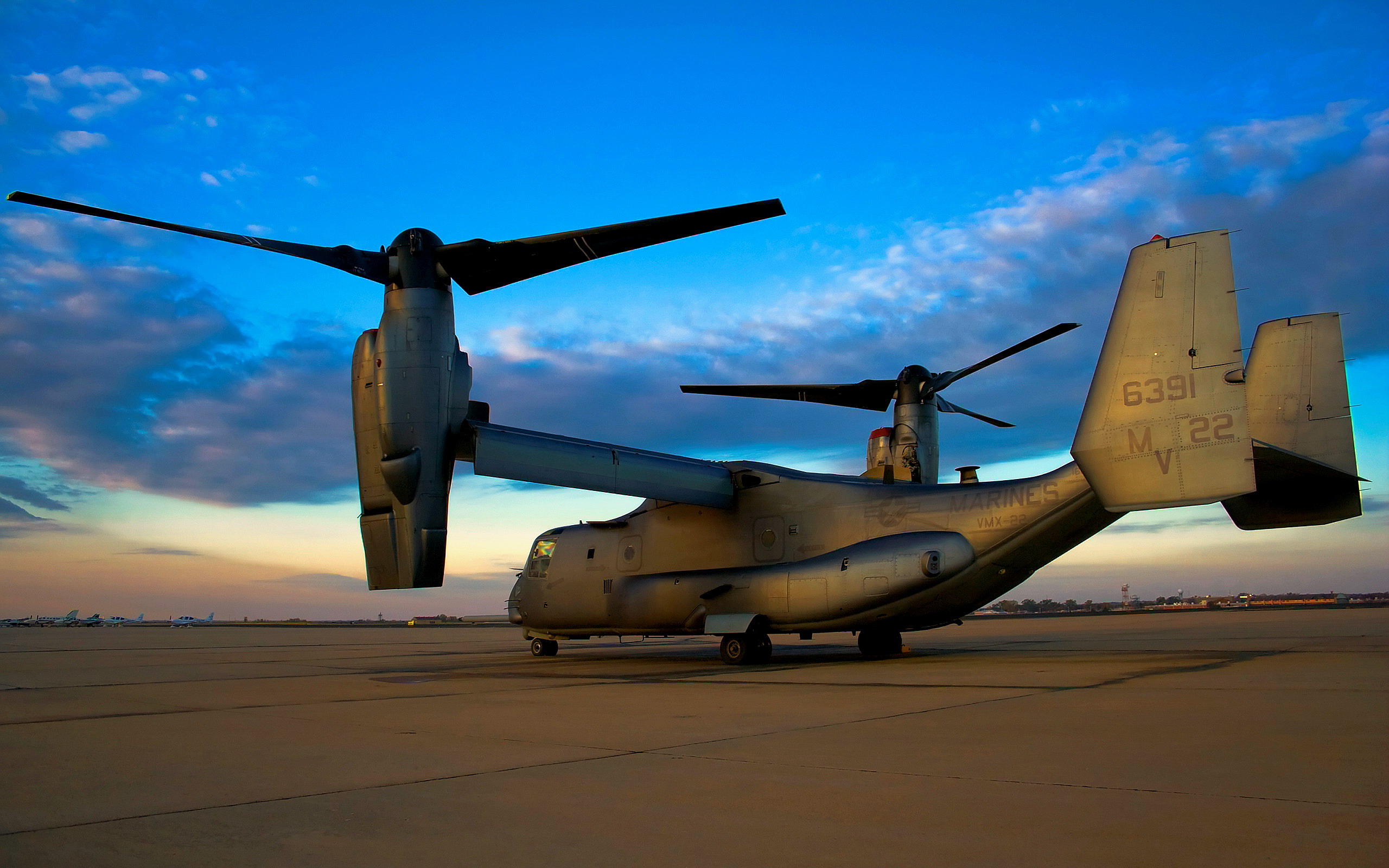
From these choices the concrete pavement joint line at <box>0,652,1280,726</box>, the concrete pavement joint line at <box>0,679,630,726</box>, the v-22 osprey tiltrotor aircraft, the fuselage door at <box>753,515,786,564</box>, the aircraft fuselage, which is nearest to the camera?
the concrete pavement joint line at <box>0,679,630,726</box>

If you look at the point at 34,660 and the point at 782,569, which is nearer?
the point at 782,569

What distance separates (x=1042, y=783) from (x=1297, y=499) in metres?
10.4

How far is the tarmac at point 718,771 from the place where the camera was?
356 centimetres

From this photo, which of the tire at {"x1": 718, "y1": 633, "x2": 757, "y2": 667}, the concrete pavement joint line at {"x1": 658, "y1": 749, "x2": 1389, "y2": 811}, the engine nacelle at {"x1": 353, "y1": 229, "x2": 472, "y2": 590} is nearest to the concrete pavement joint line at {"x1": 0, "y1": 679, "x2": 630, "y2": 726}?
the engine nacelle at {"x1": 353, "y1": 229, "x2": 472, "y2": 590}

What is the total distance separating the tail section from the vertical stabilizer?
2.38 meters

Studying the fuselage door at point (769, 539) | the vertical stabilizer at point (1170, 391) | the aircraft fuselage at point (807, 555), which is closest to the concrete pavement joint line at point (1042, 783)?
the vertical stabilizer at point (1170, 391)

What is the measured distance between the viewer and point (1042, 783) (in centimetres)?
460

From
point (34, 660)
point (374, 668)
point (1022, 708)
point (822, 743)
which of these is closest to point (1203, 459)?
point (1022, 708)

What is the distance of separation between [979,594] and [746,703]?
7.05m

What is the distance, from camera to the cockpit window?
19.5 m

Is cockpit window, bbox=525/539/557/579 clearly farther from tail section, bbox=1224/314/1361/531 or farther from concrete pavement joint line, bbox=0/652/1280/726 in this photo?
tail section, bbox=1224/314/1361/531

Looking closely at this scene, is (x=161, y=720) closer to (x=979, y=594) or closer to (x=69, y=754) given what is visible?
(x=69, y=754)

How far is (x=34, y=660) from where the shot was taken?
57.3ft

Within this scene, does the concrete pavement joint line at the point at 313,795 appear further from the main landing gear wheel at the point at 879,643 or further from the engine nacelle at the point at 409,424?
the main landing gear wheel at the point at 879,643
